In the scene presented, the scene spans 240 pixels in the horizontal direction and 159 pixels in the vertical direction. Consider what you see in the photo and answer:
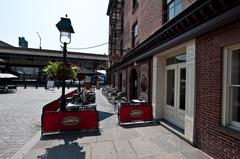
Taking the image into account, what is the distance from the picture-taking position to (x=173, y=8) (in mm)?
7246

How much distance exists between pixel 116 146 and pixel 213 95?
2.99 metres

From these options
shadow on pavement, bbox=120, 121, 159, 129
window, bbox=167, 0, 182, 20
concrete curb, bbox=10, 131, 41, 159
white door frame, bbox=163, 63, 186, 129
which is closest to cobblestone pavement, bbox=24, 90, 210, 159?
concrete curb, bbox=10, 131, 41, 159

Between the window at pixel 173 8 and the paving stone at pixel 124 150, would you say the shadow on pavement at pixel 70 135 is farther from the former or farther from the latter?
the window at pixel 173 8

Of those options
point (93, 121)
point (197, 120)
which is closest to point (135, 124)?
point (93, 121)

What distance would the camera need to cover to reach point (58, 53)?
43.8m

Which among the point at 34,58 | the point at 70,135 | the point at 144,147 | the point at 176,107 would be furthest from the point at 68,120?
the point at 34,58

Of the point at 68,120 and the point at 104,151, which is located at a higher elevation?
the point at 68,120

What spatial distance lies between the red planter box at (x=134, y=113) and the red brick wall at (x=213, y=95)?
2.89 metres

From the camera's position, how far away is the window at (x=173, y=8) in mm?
6773

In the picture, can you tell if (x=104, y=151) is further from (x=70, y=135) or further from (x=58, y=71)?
(x=58, y=71)

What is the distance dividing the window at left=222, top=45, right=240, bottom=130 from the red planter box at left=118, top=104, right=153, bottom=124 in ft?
12.5

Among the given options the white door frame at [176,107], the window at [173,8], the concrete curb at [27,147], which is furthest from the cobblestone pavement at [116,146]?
the window at [173,8]

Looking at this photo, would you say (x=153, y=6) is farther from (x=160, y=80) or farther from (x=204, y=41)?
(x=204, y=41)

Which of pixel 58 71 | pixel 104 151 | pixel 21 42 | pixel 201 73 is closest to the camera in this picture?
pixel 104 151
